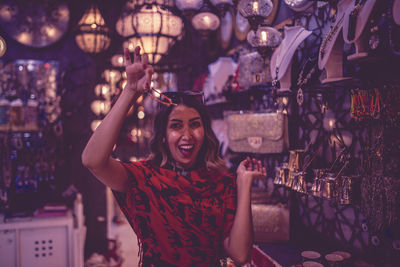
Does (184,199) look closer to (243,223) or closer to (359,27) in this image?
(243,223)

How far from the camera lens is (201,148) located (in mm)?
1890

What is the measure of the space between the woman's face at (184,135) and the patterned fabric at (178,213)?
0.09 m

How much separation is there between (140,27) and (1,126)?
2.79m

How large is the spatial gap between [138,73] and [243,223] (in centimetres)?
71

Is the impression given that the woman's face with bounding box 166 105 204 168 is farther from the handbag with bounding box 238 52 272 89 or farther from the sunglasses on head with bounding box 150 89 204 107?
the handbag with bounding box 238 52 272 89

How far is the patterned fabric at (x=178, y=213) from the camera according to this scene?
5.48 ft

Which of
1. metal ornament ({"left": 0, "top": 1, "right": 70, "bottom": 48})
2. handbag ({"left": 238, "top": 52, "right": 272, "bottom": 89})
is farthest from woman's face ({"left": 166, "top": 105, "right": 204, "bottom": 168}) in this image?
metal ornament ({"left": 0, "top": 1, "right": 70, "bottom": 48})

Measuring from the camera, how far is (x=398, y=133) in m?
1.80

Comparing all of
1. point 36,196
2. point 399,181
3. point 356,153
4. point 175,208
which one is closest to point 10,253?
point 36,196

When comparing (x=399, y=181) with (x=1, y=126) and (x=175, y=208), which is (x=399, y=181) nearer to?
(x=175, y=208)

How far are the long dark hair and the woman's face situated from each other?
35 mm

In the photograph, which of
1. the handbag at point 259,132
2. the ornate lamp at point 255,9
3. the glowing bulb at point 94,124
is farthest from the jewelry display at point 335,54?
the glowing bulb at point 94,124

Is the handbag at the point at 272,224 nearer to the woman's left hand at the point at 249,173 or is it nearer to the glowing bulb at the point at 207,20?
the woman's left hand at the point at 249,173

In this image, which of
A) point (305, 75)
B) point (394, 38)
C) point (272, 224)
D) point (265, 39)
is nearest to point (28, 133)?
point (272, 224)
